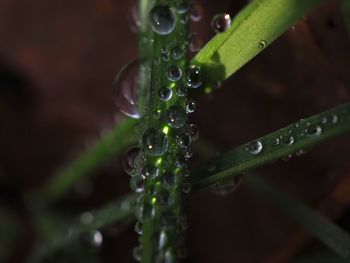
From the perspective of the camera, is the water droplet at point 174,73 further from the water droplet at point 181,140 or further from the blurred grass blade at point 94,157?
the blurred grass blade at point 94,157

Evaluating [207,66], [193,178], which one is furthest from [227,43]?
[193,178]

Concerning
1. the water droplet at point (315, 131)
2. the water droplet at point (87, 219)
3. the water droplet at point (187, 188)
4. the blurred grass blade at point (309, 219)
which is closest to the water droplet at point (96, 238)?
the water droplet at point (87, 219)

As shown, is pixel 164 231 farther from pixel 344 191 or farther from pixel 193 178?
pixel 344 191

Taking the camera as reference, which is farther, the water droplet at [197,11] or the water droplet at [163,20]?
the water droplet at [197,11]

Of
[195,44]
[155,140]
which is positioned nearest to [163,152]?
[155,140]

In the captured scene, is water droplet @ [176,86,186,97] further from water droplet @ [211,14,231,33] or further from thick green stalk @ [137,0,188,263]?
water droplet @ [211,14,231,33]

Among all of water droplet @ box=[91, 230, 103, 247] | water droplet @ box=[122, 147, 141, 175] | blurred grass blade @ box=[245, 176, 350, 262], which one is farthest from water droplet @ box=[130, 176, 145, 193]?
water droplet @ box=[91, 230, 103, 247]
